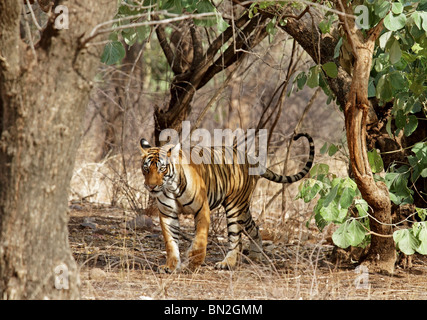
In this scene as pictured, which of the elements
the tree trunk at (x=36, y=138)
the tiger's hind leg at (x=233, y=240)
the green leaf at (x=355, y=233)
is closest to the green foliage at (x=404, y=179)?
the green leaf at (x=355, y=233)

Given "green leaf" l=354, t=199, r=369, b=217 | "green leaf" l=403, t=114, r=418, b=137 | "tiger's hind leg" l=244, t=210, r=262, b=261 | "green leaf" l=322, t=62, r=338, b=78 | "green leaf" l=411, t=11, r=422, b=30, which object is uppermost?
"green leaf" l=411, t=11, r=422, b=30

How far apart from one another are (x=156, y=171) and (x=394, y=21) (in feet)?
7.60

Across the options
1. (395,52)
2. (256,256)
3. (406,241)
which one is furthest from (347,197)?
(256,256)

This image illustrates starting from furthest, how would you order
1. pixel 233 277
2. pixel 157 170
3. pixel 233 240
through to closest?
pixel 233 240 → pixel 157 170 → pixel 233 277

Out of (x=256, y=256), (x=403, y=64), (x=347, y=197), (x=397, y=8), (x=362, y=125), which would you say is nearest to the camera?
(x=397, y=8)

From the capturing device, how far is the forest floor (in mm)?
4316

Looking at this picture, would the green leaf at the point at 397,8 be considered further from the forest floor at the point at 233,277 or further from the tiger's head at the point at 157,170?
the tiger's head at the point at 157,170

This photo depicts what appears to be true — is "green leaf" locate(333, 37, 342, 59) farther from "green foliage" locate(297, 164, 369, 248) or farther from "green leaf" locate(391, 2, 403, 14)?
"green foliage" locate(297, 164, 369, 248)

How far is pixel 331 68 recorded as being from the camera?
480 cm

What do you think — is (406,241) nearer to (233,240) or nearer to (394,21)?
(394,21)

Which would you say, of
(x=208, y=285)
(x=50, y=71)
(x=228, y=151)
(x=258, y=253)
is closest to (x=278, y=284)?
(x=208, y=285)

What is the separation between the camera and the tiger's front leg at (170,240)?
213 inches

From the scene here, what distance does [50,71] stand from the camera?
3066 millimetres

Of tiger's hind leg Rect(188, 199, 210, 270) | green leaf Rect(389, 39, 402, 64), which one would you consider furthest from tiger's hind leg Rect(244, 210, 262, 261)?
green leaf Rect(389, 39, 402, 64)
